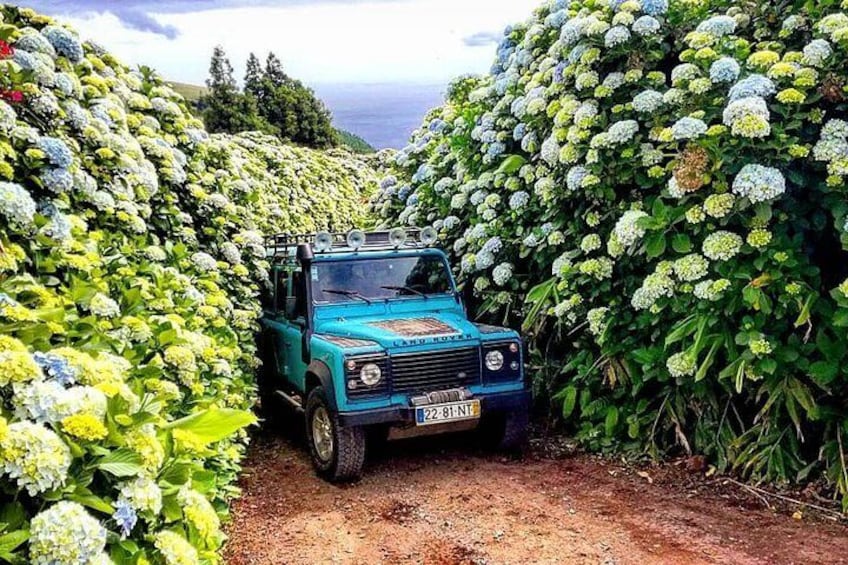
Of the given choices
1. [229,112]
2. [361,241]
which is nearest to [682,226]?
[361,241]

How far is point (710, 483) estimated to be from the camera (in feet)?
18.4

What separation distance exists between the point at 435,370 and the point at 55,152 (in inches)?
127

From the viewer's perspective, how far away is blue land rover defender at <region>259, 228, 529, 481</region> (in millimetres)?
5715

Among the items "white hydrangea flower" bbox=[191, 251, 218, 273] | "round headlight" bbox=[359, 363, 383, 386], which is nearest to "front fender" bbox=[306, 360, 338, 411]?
"round headlight" bbox=[359, 363, 383, 386]

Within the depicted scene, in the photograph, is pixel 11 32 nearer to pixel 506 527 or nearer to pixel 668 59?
pixel 506 527

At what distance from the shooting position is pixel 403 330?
617 centimetres

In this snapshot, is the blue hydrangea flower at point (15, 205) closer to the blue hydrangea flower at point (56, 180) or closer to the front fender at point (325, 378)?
the blue hydrangea flower at point (56, 180)

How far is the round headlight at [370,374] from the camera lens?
568 cm

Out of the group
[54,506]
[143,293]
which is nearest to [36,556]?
[54,506]

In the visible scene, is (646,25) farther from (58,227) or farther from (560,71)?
(58,227)

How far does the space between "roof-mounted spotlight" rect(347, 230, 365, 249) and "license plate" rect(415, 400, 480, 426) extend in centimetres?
197

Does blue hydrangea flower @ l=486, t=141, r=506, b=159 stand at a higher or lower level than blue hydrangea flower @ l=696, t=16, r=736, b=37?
lower

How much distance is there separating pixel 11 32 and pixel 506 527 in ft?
15.3

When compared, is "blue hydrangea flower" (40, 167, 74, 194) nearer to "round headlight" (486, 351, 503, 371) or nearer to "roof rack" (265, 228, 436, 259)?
"roof rack" (265, 228, 436, 259)
